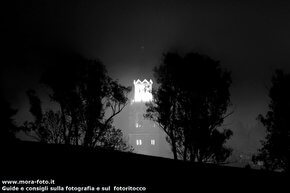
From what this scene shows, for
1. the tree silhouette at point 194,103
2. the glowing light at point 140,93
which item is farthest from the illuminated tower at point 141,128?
the tree silhouette at point 194,103

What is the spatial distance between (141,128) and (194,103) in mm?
65893

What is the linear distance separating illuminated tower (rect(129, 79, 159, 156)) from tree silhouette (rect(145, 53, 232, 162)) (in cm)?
5936

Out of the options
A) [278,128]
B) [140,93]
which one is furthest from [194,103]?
[140,93]

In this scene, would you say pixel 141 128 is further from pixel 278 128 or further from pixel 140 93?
pixel 278 128

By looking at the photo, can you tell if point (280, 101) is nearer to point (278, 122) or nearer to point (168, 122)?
point (278, 122)

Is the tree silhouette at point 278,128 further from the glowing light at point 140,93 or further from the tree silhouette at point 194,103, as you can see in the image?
the glowing light at point 140,93

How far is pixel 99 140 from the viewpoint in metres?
31.0

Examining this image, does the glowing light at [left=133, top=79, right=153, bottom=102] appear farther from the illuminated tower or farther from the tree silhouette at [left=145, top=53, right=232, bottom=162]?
the tree silhouette at [left=145, top=53, right=232, bottom=162]

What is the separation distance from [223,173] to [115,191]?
4543 mm

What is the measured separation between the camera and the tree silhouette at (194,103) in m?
27.7

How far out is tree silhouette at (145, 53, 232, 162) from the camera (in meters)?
27.7

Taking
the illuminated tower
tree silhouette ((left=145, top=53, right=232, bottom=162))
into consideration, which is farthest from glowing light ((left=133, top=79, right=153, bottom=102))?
tree silhouette ((left=145, top=53, right=232, bottom=162))

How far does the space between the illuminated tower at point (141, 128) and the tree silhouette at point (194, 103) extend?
59.4 m

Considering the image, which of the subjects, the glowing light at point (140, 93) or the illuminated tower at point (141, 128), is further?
the glowing light at point (140, 93)
